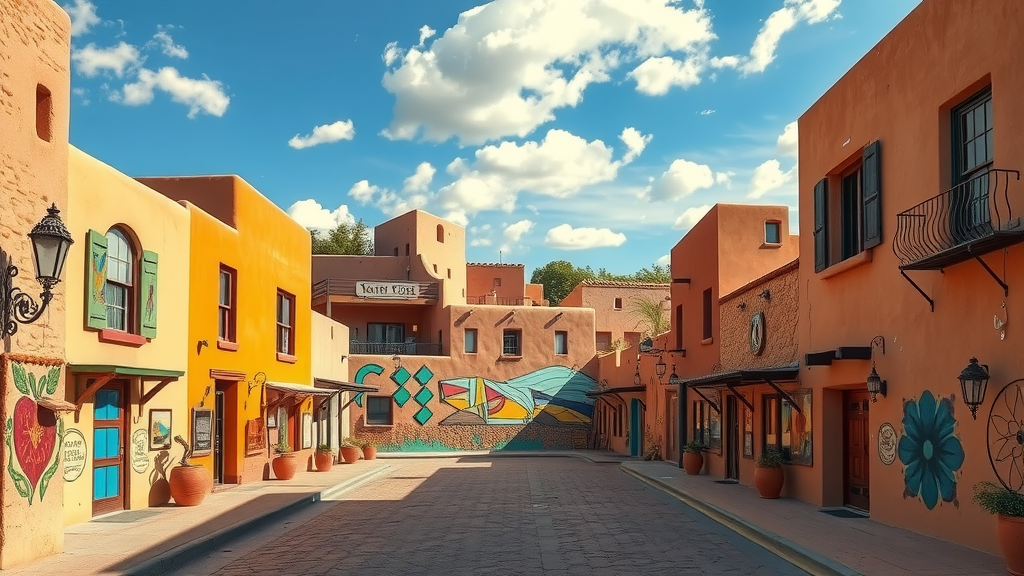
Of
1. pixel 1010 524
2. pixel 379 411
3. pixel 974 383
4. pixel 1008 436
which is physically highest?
pixel 974 383

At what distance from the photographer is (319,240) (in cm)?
6131

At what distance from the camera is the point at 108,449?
14094 mm

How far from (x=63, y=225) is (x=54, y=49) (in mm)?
2261

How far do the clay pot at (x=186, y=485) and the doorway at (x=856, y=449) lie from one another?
10388mm

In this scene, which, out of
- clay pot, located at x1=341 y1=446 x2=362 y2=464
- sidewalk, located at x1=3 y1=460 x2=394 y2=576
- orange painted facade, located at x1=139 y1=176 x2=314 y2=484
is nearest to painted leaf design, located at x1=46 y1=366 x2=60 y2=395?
sidewalk, located at x1=3 y1=460 x2=394 y2=576

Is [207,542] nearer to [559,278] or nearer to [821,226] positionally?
[821,226]

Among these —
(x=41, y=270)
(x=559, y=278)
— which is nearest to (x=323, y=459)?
(x=41, y=270)

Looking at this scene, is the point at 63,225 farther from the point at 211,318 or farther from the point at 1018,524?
the point at 1018,524

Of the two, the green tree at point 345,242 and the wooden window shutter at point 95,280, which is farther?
the green tree at point 345,242

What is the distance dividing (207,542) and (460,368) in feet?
87.6

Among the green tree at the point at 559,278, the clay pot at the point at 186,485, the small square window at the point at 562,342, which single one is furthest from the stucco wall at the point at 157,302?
the green tree at the point at 559,278

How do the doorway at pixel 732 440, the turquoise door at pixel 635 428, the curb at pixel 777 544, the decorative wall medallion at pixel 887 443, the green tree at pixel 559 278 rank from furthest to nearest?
the green tree at pixel 559 278 → the turquoise door at pixel 635 428 → the doorway at pixel 732 440 → the decorative wall medallion at pixel 887 443 → the curb at pixel 777 544

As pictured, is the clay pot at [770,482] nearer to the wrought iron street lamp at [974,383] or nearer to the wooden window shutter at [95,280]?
the wrought iron street lamp at [974,383]

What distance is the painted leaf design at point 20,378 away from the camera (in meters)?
9.50
